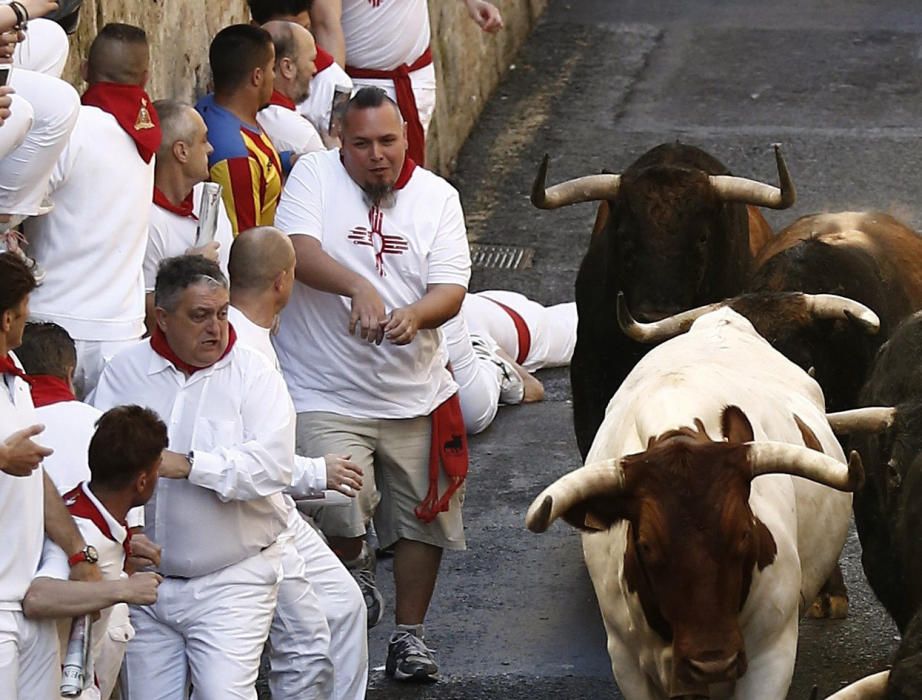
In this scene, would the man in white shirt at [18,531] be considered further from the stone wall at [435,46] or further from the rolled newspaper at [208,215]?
the stone wall at [435,46]

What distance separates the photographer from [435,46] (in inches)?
546

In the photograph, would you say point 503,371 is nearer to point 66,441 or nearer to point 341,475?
point 341,475

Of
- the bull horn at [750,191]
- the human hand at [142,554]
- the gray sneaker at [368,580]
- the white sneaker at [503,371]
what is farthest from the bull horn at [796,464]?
the white sneaker at [503,371]

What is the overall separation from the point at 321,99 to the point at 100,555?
14.6 feet

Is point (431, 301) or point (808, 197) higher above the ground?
point (431, 301)

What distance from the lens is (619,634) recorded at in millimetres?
6023

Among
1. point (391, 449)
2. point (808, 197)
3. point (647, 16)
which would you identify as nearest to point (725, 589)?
point (391, 449)

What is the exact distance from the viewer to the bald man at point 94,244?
662 cm

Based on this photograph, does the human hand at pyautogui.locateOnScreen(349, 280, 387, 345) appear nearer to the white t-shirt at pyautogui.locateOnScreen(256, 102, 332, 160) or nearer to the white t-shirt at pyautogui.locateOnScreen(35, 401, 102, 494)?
the white t-shirt at pyautogui.locateOnScreen(35, 401, 102, 494)

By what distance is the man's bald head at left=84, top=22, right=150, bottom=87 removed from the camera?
22.5 feet

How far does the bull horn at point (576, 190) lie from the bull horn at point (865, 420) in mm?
1987

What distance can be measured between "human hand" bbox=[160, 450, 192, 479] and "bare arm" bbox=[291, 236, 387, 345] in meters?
1.30

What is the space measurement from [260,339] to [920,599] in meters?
2.21

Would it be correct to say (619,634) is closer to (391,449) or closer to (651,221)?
(391,449)
